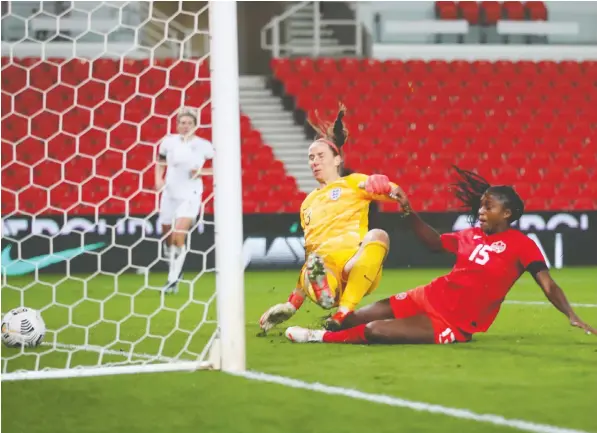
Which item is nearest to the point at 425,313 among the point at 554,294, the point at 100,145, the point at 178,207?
the point at 554,294

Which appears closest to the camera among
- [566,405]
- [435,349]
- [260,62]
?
[566,405]

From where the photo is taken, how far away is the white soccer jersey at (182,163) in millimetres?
7515

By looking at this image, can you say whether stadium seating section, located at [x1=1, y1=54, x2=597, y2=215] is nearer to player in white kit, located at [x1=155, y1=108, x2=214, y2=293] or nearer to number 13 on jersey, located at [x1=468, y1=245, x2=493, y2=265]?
player in white kit, located at [x1=155, y1=108, x2=214, y2=293]

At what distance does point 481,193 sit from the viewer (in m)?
4.72

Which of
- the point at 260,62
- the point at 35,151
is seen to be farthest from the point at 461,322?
the point at 260,62

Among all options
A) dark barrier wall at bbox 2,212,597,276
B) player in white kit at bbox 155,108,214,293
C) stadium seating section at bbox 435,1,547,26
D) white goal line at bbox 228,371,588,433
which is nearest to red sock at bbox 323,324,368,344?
white goal line at bbox 228,371,588,433

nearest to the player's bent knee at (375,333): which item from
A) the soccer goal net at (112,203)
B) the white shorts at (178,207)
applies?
the soccer goal net at (112,203)

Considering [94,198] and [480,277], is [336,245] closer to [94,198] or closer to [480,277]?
[480,277]

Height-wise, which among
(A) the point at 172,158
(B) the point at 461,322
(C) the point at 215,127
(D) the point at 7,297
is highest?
(C) the point at 215,127

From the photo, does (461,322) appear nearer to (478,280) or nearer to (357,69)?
(478,280)

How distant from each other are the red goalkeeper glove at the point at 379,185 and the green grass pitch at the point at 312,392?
29.4 inches

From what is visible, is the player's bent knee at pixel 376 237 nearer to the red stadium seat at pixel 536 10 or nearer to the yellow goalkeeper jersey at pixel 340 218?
the yellow goalkeeper jersey at pixel 340 218

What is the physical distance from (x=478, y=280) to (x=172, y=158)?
3825mm

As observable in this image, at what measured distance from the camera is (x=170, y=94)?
12.4 metres
